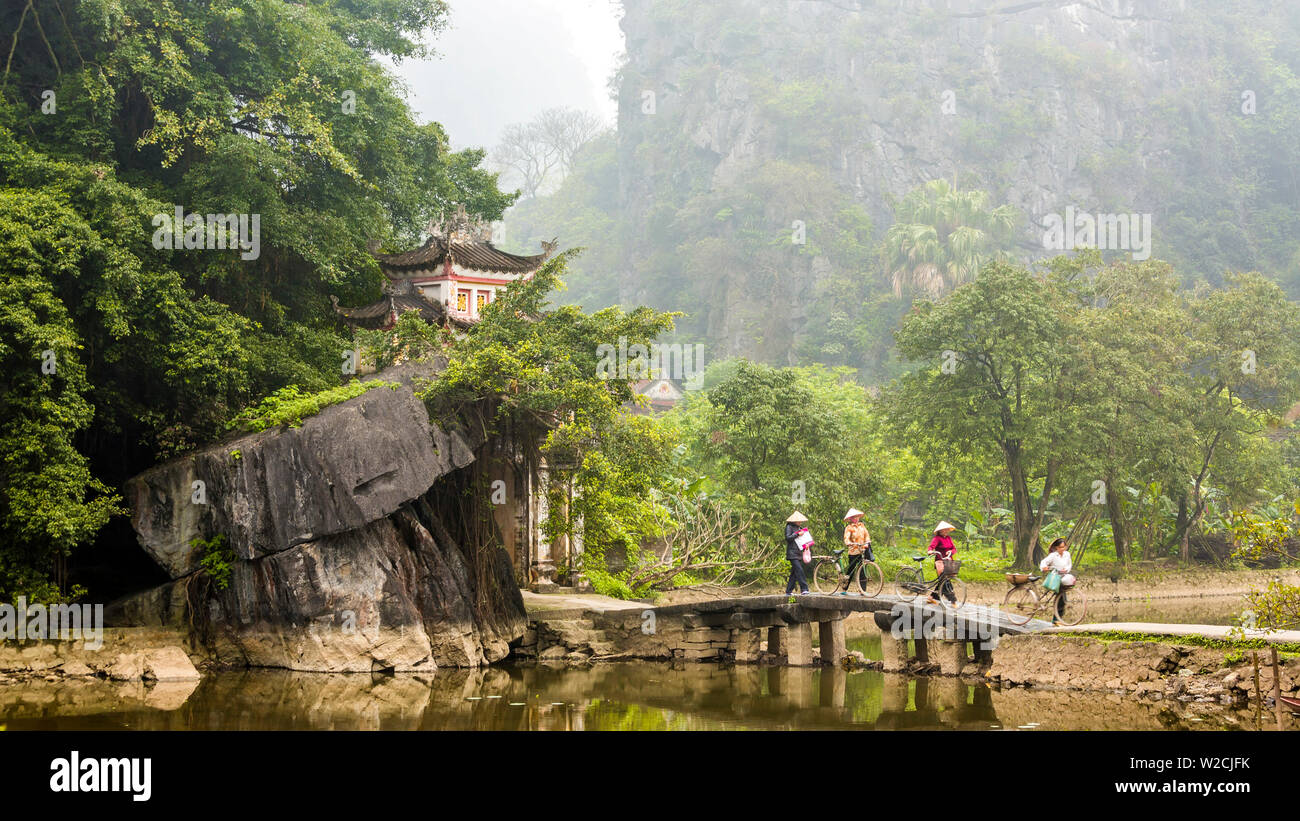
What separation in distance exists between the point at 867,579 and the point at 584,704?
216 inches

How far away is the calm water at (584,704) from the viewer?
12.5 m

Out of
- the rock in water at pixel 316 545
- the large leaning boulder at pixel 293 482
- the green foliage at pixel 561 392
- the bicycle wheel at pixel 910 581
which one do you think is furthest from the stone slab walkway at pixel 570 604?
the bicycle wheel at pixel 910 581

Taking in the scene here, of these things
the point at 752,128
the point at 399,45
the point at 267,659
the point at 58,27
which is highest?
the point at 752,128

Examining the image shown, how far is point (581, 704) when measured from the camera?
47.1ft

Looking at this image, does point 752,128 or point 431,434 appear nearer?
point 431,434

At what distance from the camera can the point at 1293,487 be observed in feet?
114

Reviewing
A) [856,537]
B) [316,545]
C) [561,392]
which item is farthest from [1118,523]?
[316,545]

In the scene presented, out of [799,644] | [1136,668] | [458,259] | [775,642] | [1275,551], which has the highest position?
[458,259]

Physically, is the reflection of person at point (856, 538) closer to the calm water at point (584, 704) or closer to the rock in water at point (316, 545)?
the calm water at point (584, 704)

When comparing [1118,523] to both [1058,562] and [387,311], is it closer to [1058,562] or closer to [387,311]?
[1058,562]

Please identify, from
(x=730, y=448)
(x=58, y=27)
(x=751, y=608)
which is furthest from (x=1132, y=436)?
(x=58, y=27)

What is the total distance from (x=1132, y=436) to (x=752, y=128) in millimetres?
44926
